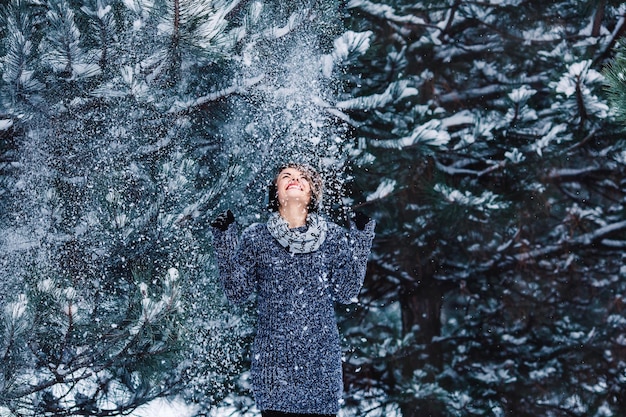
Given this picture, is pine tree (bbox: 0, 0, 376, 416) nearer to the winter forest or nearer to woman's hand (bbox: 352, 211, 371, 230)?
the winter forest

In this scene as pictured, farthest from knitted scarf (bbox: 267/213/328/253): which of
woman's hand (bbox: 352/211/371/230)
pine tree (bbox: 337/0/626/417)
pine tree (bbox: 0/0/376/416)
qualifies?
pine tree (bbox: 337/0/626/417)

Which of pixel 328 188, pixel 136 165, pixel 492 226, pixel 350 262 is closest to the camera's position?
pixel 350 262

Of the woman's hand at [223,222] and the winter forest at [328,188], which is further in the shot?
the winter forest at [328,188]

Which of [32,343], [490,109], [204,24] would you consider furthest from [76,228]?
[490,109]

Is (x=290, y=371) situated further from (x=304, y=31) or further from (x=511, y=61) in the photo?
(x=511, y=61)

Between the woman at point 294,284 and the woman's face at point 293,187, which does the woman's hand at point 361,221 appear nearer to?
the woman at point 294,284

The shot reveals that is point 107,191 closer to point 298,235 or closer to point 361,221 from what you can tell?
point 298,235

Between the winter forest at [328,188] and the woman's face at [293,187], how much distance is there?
405 millimetres

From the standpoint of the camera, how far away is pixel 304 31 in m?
3.01

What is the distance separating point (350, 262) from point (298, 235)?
0.20 m

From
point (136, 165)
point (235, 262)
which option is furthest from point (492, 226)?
point (235, 262)

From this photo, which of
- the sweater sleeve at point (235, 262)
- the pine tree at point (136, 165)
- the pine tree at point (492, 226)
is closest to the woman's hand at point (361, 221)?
the sweater sleeve at point (235, 262)

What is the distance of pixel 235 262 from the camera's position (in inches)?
86.8

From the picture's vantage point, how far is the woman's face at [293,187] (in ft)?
7.22
